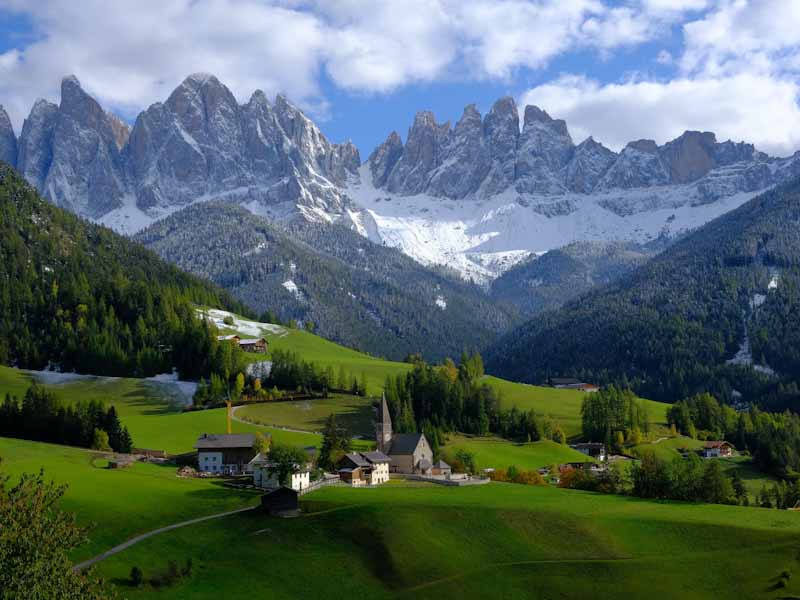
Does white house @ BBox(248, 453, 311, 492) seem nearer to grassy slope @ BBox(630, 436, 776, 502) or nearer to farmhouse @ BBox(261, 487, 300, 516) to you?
farmhouse @ BBox(261, 487, 300, 516)

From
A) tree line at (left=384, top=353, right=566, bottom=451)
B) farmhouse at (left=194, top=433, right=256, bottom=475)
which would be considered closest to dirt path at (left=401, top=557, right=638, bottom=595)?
farmhouse at (left=194, top=433, right=256, bottom=475)

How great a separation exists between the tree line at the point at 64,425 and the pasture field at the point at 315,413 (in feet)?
110

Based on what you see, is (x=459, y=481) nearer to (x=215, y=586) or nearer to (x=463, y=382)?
(x=215, y=586)

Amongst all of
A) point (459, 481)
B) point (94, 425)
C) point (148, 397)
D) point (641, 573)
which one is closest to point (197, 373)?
point (148, 397)

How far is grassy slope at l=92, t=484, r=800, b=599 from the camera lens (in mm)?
67438

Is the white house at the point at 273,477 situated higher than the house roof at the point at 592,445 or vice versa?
the house roof at the point at 592,445

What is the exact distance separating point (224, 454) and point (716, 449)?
3479 inches

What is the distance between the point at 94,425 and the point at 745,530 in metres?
79.9

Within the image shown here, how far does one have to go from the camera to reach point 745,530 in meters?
78.1

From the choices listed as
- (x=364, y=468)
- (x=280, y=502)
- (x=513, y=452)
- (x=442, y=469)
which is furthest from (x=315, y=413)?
(x=280, y=502)

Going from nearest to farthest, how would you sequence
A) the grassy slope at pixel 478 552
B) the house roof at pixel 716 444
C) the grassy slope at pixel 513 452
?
the grassy slope at pixel 478 552
the grassy slope at pixel 513 452
the house roof at pixel 716 444

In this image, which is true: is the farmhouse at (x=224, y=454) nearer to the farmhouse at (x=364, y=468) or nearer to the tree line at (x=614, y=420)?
A: the farmhouse at (x=364, y=468)

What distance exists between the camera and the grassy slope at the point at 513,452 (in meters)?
136

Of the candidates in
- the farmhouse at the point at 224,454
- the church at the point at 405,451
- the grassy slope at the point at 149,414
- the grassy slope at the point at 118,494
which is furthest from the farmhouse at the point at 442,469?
the grassy slope at the point at 118,494
